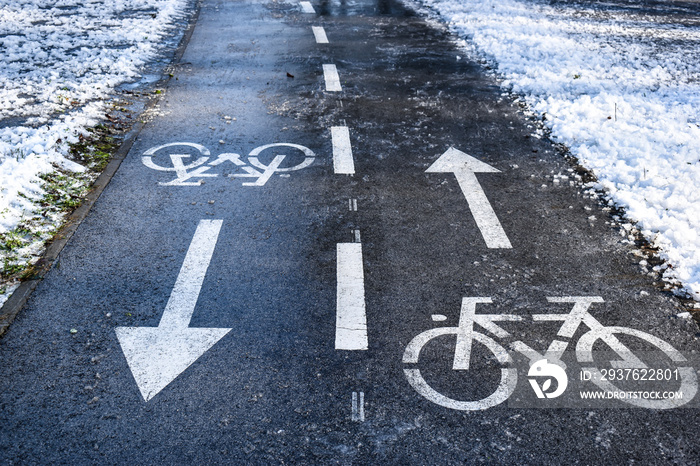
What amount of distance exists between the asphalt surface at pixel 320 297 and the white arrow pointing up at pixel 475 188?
102 mm

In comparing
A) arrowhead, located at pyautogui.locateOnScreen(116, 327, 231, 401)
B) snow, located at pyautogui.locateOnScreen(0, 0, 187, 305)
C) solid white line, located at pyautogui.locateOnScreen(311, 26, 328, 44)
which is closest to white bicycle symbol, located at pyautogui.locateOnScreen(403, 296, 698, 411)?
arrowhead, located at pyautogui.locateOnScreen(116, 327, 231, 401)

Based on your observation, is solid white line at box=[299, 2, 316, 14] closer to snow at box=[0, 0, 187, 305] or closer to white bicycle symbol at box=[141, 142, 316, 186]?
snow at box=[0, 0, 187, 305]

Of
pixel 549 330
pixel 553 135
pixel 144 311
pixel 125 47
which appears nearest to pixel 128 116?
pixel 125 47

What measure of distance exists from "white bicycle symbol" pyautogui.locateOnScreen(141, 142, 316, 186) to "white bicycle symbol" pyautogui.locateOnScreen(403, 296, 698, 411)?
3.05 m

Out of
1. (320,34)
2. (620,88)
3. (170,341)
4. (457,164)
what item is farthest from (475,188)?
(320,34)

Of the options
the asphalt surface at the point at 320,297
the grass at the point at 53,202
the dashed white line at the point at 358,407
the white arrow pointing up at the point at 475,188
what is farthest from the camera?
the white arrow pointing up at the point at 475,188

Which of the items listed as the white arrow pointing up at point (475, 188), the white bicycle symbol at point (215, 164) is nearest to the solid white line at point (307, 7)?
the white bicycle symbol at point (215, 164)

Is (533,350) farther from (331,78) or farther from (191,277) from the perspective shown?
(331,78)

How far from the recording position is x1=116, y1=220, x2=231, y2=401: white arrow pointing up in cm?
379

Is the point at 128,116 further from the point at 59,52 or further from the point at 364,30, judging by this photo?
the point at 364,30

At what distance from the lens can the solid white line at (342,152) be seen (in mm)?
6691

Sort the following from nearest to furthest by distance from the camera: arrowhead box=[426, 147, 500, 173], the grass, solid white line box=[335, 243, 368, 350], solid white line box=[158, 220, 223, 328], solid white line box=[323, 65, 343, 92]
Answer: solid white line box=[335, 243, 368, 350], solid white line box=[158, 220, 223, 328], the grass, arrowhead box=[426, 147, 500, 173], solid white line box=[323, 65, 343, 92]

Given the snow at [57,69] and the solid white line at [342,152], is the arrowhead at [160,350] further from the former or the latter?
the solid white line at [342,152]

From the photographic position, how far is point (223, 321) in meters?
4.30
